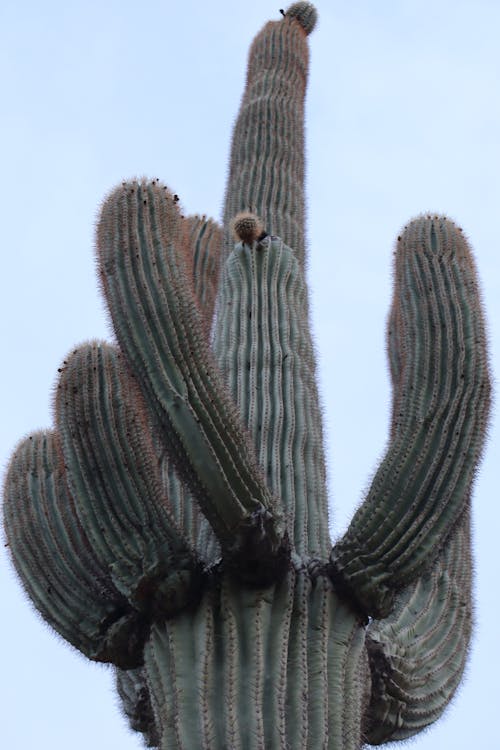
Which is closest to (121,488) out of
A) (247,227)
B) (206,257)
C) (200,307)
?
(200,307)

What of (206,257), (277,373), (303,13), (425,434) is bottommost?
(425,434)

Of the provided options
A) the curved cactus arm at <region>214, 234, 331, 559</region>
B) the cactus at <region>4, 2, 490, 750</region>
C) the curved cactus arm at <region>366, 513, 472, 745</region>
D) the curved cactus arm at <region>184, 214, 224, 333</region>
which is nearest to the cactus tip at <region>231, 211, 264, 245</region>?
the curved cactus arm at <region>214, 234, 331, 559</region>

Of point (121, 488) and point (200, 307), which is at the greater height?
point (200, 307)

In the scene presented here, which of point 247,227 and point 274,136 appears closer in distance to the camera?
point 247,227

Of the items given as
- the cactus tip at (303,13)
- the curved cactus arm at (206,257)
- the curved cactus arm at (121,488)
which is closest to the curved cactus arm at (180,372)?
the curved cactus arm at (121,488)

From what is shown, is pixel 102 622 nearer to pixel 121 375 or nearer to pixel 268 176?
pixel 121 375

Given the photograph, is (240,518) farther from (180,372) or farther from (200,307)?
(200,307)

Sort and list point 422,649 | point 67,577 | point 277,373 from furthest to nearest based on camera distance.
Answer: point 277,373 → point 422,649 → point 67,577
